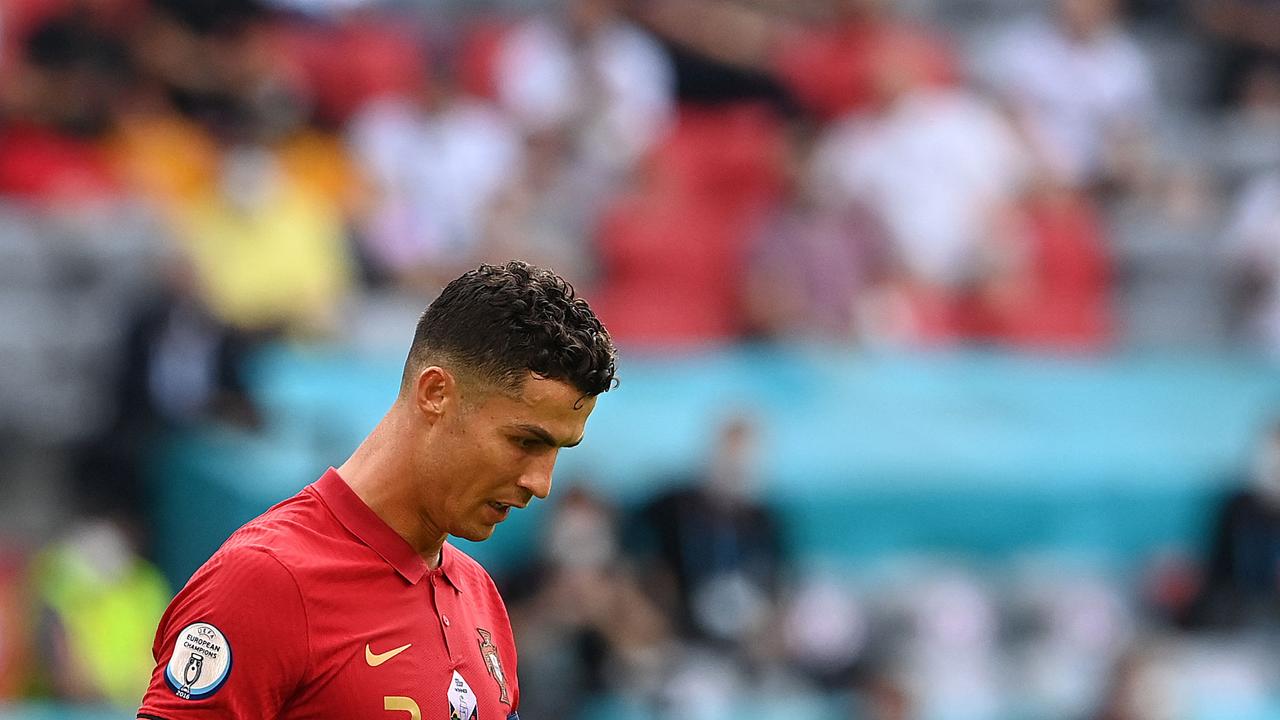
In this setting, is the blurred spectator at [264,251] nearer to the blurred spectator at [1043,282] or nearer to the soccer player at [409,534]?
the blurred spectator at [1043,282]

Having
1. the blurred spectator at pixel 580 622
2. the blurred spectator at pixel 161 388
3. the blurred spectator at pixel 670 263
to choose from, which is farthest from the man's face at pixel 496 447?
the blurred spectator at pixel 670 263

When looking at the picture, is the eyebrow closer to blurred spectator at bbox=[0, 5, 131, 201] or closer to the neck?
the neck

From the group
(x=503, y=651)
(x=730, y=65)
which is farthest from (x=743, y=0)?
(x=503, y=651)

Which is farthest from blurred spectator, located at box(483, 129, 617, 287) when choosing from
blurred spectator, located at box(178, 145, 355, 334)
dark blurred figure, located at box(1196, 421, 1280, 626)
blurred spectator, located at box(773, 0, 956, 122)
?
dark blurred figure, located at box(1196, 421, 1280, 626)

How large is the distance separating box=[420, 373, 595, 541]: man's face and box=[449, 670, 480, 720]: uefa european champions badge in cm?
21

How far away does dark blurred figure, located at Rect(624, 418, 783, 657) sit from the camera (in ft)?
26.3

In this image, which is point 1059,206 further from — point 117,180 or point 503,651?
point 503,651

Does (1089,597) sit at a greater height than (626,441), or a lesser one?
lesser

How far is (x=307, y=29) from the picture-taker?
10195 mm

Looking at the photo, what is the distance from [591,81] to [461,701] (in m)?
7.63

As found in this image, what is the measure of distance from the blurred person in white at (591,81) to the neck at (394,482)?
23.8 feet

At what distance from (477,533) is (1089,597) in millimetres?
6684

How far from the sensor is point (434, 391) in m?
2.62

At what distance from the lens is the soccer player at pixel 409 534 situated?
2.41m
